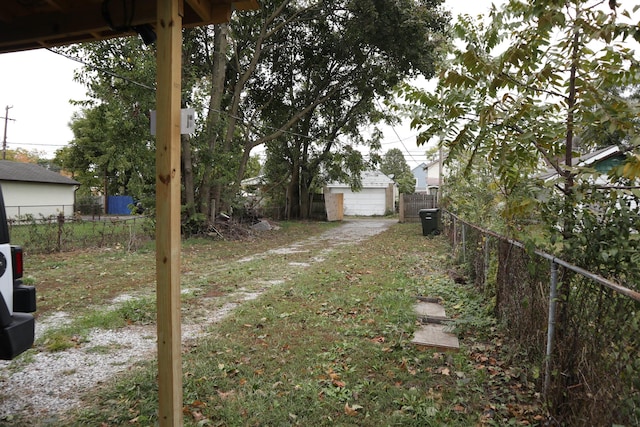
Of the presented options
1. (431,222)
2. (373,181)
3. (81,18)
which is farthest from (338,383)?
(373,181)

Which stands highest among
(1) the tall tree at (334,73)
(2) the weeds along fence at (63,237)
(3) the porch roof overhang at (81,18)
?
(1) the tall tree at (334,73)

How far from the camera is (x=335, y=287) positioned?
7059 mm

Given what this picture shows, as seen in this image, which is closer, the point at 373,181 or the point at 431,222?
the point at 431,222

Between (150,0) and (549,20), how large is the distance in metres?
2.75

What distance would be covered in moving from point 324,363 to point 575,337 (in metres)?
2.15

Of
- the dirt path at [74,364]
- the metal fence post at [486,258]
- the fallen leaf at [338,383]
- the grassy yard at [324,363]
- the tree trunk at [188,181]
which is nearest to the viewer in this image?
the grassy yard at [324,363]

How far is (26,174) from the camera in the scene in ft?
85.1

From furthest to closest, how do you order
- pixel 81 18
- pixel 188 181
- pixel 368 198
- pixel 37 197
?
1. pixel 368 198
2. pixel 37 197
3. pixel 188 181
4. pixel 81 18

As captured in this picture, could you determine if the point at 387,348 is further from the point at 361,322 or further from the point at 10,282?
the point at 10,282

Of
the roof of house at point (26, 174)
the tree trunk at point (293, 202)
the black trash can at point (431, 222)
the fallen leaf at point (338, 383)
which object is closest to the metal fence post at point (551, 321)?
the fallen leaf at point (338, 383)

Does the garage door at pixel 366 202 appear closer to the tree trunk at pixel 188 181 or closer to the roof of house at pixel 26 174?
the roof of house at pixel 26 174

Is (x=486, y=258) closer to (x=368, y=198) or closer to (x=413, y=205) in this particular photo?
(x=413, y=205)

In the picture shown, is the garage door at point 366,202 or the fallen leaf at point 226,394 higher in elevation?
the garage door at point 366,202

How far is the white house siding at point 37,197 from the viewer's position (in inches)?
947
